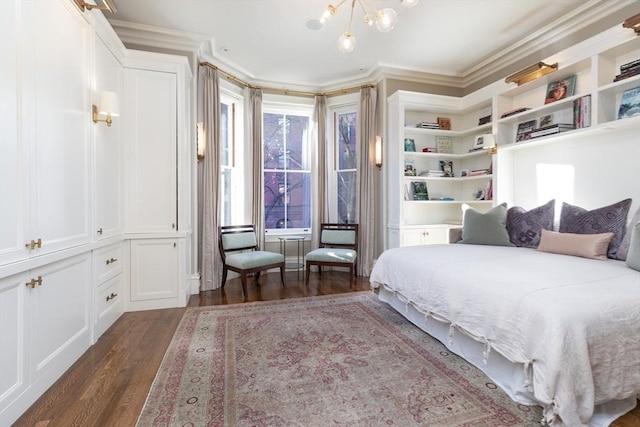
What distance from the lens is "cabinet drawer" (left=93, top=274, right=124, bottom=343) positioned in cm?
236

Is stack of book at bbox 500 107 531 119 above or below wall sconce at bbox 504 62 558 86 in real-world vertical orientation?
below

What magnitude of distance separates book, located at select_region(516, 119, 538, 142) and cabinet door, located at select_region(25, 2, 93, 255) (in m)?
4.31

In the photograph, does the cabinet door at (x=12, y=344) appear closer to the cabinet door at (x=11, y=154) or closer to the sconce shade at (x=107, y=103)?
the cabinet door at (x=11, y=154)

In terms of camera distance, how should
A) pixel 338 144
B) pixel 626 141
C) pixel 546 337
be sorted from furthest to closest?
pixel 338 144, pixel 626 141, pixel 546 337

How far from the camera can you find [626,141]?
2.65m

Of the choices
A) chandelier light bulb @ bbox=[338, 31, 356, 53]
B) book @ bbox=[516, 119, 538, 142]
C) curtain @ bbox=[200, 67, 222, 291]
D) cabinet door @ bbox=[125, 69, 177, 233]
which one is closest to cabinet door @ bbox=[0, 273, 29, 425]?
cabinet door @ bbox=[125, 69, 177, 233]

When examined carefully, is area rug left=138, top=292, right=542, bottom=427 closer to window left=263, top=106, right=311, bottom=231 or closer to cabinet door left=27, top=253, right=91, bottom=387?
cabinet door left=27, top=253, right=91, bottom=387

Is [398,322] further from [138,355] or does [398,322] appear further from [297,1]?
[297,1]

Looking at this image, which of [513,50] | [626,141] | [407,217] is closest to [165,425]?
[407,217]

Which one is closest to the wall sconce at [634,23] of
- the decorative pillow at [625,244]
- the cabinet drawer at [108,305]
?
the decorative pillow at [625,244]

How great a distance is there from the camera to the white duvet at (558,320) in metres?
1.29

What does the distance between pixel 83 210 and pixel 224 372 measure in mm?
1562

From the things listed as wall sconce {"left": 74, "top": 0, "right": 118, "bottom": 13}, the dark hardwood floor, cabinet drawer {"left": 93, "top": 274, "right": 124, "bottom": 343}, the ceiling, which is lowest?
the dark hardwood floor

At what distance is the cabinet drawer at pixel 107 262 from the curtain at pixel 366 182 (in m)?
3.04
